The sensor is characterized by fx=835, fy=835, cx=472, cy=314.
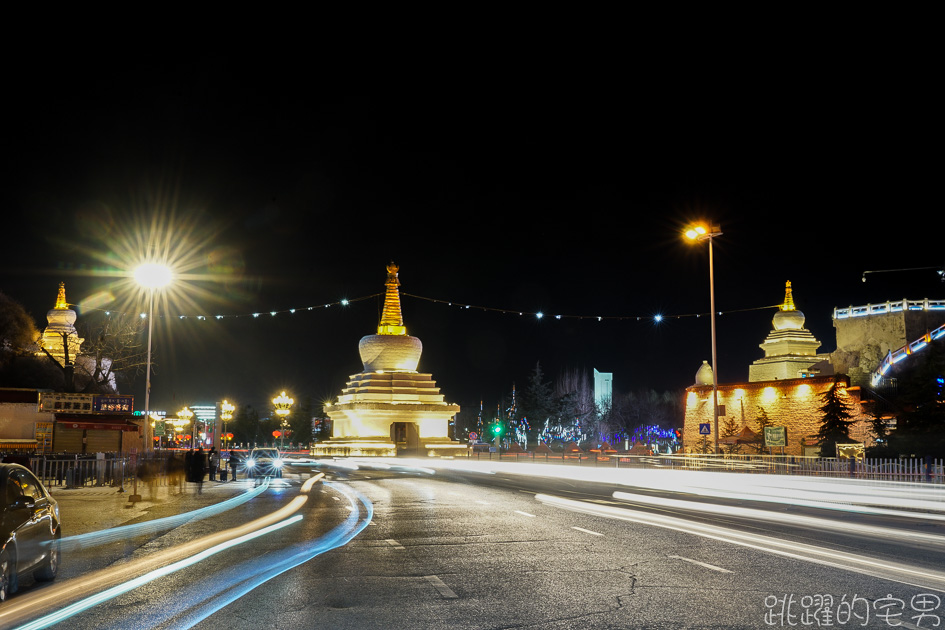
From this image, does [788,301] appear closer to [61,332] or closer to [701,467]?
[701,467]

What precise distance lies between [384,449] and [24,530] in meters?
58.7

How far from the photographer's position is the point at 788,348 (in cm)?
7281

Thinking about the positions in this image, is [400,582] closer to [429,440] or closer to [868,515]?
[868,515]

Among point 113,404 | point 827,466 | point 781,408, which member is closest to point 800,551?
point 827,466

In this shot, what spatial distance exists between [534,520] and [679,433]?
88295mm

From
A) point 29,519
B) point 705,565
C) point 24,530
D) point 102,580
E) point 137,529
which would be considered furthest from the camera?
point 137,529

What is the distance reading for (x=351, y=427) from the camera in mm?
71500

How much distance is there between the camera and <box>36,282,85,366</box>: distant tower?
68.5 m

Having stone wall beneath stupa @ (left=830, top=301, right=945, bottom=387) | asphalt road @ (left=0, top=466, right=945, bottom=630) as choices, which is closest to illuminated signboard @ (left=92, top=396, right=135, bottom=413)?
asphalt road @ (left=0, top=466, right=945, bottom=630)

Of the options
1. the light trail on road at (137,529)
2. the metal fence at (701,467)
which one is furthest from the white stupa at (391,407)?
the light trail on road at (137,529)

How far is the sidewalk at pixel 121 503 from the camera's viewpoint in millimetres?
16516

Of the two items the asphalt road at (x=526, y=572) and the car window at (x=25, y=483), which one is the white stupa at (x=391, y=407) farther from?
the car window at (x=25, y=483)

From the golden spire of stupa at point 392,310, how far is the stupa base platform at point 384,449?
37.0ft

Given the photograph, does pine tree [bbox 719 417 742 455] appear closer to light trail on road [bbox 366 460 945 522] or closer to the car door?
light trail on road [bbox 366 460 945 522]
